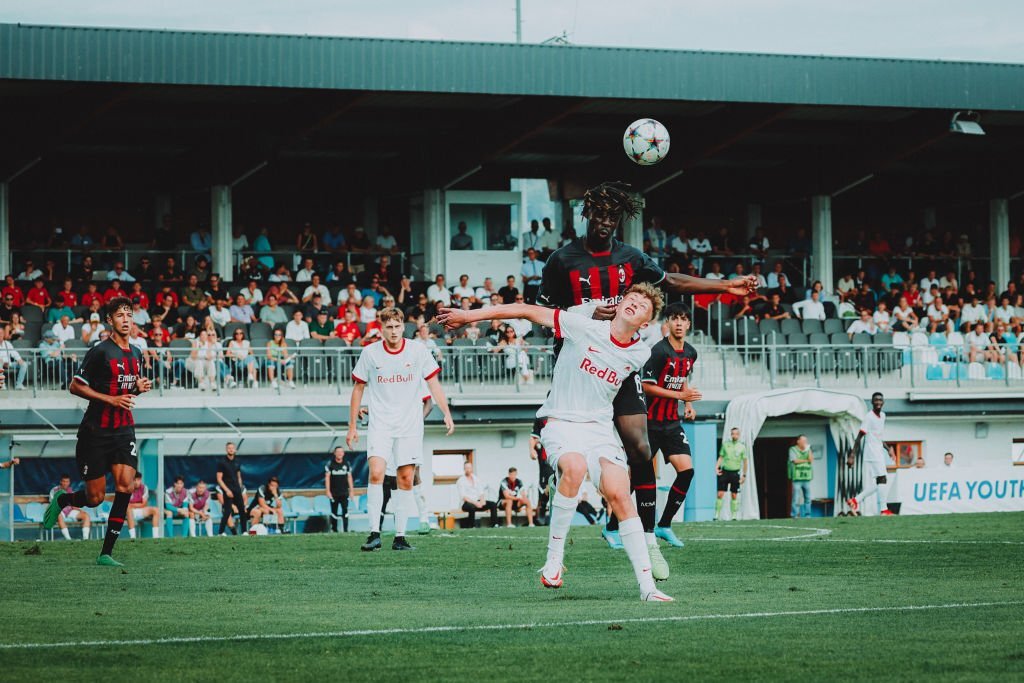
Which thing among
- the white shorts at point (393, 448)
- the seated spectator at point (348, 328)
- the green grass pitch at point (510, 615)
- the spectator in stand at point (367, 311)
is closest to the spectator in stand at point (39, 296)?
the seated spectator at point (348, 328)

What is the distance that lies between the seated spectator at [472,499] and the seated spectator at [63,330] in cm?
708

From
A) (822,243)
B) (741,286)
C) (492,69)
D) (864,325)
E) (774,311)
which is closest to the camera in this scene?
(741,286)

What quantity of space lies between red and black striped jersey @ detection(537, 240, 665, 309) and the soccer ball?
4194 mm

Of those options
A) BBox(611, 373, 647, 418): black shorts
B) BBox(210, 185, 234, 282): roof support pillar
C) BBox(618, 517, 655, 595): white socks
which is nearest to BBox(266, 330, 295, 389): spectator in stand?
BBox(210, 185, 234, 282): roof support pillar

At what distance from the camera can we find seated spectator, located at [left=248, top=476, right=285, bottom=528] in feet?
80.5

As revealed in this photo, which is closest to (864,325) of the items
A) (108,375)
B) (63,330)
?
(63,330)

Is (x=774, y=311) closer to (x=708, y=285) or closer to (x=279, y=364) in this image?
(x=279, y=364)

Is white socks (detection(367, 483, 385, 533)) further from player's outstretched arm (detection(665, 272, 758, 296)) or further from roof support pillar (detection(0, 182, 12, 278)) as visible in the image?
roof support pillar (detection(0, 182, 12, 278))

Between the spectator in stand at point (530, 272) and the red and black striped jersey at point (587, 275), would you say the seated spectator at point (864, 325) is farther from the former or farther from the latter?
the red and black striped jersey at point (587, 275)

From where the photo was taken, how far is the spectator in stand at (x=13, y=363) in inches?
962

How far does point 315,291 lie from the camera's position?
29141mm

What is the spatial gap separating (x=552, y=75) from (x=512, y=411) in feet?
22.6

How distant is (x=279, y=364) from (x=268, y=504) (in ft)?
8.73

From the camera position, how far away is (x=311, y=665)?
593 cm
